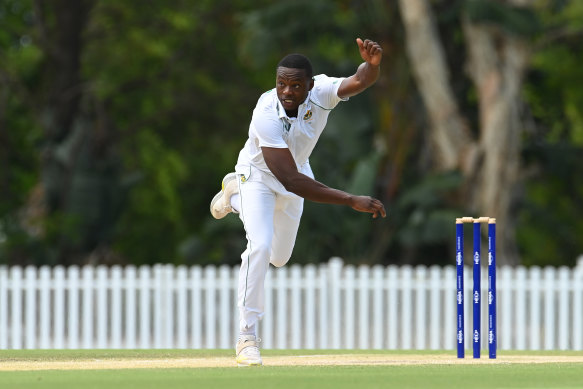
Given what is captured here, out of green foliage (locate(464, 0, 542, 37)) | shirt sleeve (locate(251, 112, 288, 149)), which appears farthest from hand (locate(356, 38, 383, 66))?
green foliage (locate(464, 0, 542, 37))

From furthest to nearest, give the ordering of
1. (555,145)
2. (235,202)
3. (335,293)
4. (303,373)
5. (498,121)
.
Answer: (555,145) < (498,121) < (335,293) < (235,202) < (303,373)

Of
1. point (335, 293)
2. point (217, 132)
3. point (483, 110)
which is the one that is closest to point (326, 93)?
point (335, 293)

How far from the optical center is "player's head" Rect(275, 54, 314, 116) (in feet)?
23.6

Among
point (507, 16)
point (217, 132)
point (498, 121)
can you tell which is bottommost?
point (498, 121)

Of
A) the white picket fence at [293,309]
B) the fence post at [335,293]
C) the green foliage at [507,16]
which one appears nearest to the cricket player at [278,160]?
the fence post at [335,293]

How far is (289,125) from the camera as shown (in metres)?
7.34

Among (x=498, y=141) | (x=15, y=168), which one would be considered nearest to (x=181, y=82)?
(x=15, y=168)

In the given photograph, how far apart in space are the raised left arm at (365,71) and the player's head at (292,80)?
0.31 meters

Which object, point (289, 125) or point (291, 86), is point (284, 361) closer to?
point (289, 125)

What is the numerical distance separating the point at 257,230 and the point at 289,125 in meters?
0.67

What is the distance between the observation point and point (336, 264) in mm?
13211

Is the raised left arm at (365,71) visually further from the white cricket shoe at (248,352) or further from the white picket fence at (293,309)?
the white picket fence at (293,309)

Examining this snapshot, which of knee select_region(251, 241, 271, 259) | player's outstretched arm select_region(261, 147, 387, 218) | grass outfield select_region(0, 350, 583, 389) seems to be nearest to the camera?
grass outfield select_region(0, 350, 583, 389)

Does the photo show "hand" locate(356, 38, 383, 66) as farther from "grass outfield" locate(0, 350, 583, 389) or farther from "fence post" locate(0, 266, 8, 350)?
"fence post" locate(0, 266, 8, 350)
